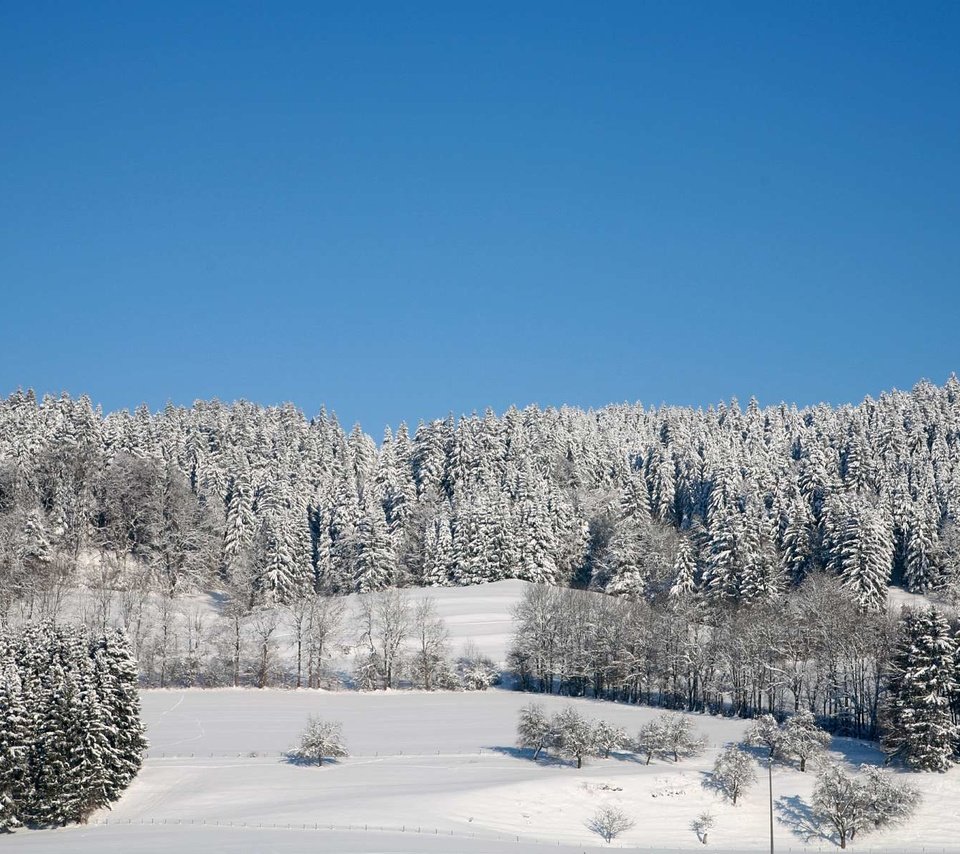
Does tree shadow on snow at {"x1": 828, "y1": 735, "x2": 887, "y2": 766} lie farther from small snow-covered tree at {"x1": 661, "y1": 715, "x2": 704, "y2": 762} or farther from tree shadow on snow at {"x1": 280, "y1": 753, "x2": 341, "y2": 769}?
tree shadow on snow at {"x1": 280, "y1": 753, "x2": 341, "y2": 769}

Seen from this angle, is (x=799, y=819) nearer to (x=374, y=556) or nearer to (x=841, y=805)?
(x=841, y=805)

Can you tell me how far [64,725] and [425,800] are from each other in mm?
19415

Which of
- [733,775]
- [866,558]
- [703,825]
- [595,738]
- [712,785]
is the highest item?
[866,558]

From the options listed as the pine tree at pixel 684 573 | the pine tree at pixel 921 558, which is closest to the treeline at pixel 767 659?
the pine tree at pixel 684 573

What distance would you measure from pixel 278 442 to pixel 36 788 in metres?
121

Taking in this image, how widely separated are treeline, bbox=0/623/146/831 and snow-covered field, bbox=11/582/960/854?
1.47m

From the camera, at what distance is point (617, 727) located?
2899 inches

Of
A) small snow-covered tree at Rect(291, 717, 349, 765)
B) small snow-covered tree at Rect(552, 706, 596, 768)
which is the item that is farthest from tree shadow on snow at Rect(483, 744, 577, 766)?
small snow-covered tree at Rect(291, 717, 349, 765)

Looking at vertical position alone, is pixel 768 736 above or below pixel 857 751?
above

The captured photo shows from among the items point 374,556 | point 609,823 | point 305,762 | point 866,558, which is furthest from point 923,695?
point 374,556

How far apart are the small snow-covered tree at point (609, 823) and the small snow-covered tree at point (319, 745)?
17883 millimetres

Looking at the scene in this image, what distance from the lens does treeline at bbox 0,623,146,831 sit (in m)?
53.8

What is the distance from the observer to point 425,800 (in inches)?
2249

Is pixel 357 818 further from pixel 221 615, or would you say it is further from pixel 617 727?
pixel 221 615
